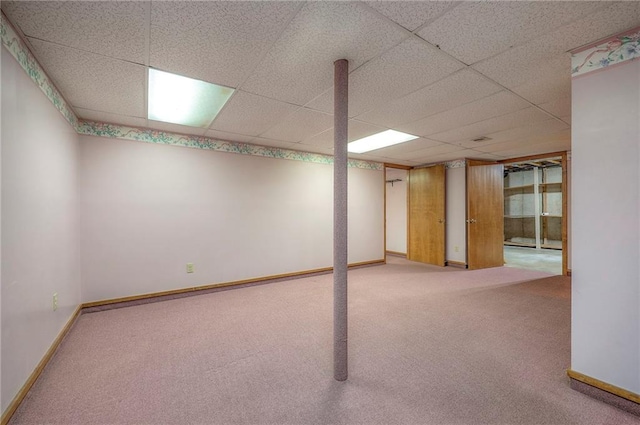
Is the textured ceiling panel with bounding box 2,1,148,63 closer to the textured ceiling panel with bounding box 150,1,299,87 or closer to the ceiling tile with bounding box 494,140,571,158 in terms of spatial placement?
the textured ceiling panel with bounding box 150,1,299,87

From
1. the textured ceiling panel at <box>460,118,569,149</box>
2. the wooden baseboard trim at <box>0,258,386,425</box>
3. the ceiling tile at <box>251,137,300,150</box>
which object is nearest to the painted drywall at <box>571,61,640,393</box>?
the textured ceiling panel at <box>460,118,569,149</box>

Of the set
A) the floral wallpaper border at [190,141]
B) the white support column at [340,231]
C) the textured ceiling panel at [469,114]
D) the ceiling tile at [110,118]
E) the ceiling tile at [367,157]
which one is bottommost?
the white support column at [340,231]

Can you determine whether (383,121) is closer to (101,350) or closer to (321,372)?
(321,372)

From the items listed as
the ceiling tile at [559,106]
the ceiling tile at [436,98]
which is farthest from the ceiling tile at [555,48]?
the ceiling tile at [559,106]

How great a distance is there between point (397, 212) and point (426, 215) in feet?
4.19

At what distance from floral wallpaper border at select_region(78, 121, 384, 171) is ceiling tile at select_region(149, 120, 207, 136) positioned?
0.10 metres

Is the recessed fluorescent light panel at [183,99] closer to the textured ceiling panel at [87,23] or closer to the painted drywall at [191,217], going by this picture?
the textured ceiling panel at [87,23]

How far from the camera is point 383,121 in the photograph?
3057mm

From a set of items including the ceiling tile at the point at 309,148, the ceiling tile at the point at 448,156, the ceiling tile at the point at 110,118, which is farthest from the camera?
the ceiling tile at the point at 448,156

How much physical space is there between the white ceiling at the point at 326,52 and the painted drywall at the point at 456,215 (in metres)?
2.44

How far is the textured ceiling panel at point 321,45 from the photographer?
1.42 meters

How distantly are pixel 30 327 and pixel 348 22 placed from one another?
108 inches

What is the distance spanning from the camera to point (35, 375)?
1771 mm

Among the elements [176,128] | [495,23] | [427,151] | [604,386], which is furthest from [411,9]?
[427,151]
